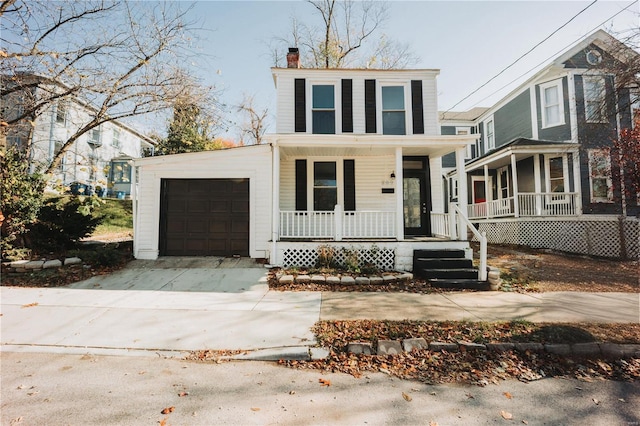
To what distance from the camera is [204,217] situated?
896 centimetres

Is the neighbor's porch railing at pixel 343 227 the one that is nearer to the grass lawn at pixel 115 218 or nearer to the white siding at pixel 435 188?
the white siding at pixel 435 188

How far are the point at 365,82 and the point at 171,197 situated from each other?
7.46m

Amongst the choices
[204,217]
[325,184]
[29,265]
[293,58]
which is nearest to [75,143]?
[29,265]

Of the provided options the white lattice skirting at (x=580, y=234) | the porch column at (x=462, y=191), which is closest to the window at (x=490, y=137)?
the white lattice skirting at (x=580, y=234)

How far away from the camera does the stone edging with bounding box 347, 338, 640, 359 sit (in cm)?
362

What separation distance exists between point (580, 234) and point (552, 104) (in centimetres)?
649

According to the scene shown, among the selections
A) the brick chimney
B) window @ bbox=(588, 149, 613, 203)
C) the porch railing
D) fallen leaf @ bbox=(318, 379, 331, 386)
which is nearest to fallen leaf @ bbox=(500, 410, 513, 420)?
fallen leaf @ bbox=(318, 379, 331, 386)

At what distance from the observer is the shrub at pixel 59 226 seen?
848 centimetres

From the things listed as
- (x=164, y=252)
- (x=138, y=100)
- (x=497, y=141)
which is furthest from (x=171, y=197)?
(x=497, y=141)

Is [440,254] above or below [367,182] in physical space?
below

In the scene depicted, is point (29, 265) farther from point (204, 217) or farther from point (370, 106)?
point (370, 106)

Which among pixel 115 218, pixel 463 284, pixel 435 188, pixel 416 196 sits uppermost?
pixel 435 188

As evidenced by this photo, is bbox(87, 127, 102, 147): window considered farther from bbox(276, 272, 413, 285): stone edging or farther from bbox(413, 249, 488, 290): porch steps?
bbox(413, 249, 488, 290): porch steps

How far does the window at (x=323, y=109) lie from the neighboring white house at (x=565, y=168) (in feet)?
25.4
